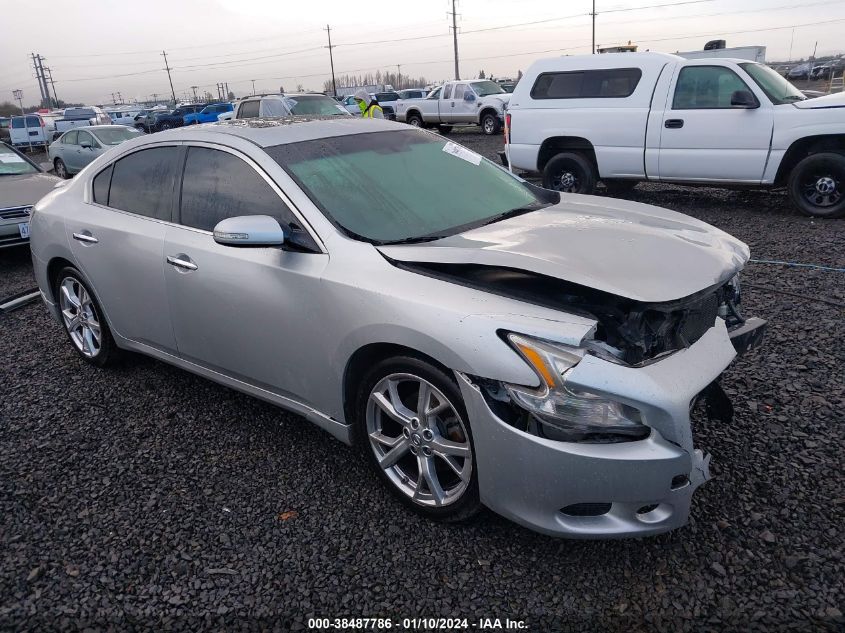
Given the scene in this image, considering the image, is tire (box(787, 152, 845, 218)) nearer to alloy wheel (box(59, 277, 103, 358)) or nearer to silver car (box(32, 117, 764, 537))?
silver car (box(32, 117, 764, 537))

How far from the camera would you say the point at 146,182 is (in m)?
3.82

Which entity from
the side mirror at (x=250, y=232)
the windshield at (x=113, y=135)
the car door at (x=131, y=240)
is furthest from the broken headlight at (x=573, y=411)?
the windshield at (x=113, y=135)

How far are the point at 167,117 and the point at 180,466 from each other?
37.1m

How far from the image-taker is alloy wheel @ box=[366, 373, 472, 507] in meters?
2.56

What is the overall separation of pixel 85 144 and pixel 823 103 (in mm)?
15969

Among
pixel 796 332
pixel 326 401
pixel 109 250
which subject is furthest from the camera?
pixel 796 332

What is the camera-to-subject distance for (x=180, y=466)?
3293mm

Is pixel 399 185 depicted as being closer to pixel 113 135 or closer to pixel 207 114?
pixel 113 135

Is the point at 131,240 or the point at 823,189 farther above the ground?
the point at 131,240

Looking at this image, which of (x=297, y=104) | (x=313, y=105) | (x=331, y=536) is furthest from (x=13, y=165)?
(x=331, y=536)

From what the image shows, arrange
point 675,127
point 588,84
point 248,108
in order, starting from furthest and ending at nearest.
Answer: point 248,108 < point 588,84 < point 675,127

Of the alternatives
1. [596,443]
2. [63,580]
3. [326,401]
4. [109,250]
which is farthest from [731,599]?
[109,250]

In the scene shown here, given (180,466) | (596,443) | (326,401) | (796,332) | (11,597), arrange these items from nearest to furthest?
(596,443)
(11,597)
(326,401)
(180,466)
(796,332)

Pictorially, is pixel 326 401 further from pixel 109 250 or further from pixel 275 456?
pixel 109 250
